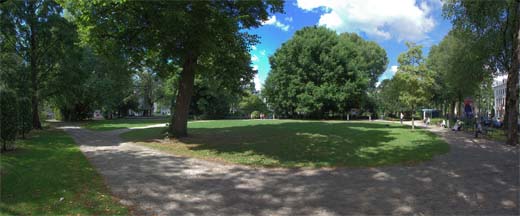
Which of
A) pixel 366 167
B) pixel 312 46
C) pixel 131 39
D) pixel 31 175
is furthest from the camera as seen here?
pixel 312 46

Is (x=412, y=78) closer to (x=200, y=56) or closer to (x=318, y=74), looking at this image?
(x=200, y=56)

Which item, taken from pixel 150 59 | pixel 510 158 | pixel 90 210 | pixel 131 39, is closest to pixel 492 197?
pixel 510 158

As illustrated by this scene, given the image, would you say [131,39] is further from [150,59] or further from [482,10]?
[482,10]

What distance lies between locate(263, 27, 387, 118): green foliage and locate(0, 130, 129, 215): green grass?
38518mm

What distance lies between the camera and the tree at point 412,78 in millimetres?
23859

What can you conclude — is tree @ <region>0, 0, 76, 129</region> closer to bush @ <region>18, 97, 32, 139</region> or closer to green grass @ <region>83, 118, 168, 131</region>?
green grass @ <region>83, 118, 168, 131</region>

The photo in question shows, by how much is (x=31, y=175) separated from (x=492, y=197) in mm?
9332

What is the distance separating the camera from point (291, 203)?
18.0 ft

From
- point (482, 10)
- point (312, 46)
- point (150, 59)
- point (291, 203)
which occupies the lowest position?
point (291, 203)

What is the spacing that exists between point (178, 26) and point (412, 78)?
1840 cm

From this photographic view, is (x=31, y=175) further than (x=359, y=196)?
Yes

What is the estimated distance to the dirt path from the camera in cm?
519

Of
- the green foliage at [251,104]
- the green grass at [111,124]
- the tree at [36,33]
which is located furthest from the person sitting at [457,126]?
the green foliage at [251,104]

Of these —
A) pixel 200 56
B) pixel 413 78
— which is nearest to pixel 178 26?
pixel 200 56
